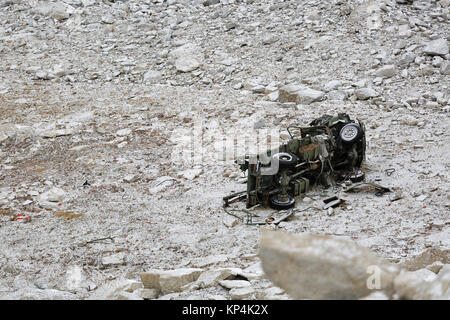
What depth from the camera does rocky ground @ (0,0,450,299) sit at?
288 inches

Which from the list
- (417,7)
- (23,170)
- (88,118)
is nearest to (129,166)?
(23,170)

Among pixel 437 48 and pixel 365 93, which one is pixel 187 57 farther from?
pixel 437 48

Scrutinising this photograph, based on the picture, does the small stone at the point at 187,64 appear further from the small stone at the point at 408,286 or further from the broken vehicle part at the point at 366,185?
the small stone at the point at 408,286

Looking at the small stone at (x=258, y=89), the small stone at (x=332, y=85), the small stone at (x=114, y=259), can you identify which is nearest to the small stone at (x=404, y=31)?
the small stone at (x=332, y=85)

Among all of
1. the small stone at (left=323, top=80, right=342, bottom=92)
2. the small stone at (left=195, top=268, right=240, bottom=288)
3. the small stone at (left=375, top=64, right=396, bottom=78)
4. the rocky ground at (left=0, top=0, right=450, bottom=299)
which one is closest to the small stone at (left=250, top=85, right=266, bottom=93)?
the rocky ground at (left=0, top=0, right=450, bottom=299)

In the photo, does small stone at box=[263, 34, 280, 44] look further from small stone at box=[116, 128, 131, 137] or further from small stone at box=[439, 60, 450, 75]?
small stone at box=[116, 128, 131, 137]

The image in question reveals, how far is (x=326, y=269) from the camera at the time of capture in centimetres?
343

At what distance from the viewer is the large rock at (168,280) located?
18.3 ft

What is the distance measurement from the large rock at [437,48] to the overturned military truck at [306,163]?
18.6ft

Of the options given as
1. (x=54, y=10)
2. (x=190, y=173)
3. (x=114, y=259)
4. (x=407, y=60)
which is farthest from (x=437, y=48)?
(x=54, y=10)

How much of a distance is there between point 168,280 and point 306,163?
13.2 ft

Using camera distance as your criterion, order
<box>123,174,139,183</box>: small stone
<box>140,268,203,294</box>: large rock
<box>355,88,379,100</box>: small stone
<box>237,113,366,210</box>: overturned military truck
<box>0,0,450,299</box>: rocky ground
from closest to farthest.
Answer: <box>140,268,203,294</box>: large rock
<box>0,0,450,299</box>: rocky ground
<box>237,113,366,210</box>: overturned military truck
<box>123,174,139,183</box>: small stone
<box>355,88,379,100</box>: small stone

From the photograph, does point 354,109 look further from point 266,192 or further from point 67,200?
point 67,200

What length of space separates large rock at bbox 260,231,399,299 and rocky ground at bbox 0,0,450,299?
1.50m
